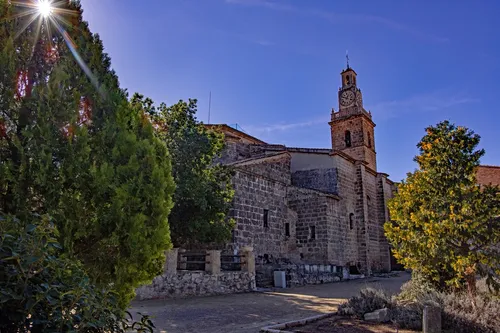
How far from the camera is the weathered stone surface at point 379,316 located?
656 centimetres

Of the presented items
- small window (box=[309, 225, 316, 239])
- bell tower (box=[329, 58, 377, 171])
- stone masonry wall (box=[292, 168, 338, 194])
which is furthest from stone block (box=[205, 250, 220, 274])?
bell tower (box=[329, 58, 377, 171])

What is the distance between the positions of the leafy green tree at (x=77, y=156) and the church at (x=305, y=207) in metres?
12.9

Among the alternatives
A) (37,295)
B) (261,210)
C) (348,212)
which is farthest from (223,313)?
(348,212)

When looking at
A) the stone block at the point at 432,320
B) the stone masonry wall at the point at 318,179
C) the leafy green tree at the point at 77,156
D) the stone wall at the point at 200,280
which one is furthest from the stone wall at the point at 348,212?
the leafy green tree at the point at 77,156

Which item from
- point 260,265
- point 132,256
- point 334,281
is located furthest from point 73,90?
point 334,281

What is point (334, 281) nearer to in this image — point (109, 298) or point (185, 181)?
point (185, 181)

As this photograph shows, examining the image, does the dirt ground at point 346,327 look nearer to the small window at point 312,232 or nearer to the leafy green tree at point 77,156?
the leafy green tree at point 77,156

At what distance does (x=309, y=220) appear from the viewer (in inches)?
877

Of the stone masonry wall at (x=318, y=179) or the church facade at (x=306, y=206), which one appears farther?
the stone masonry wall at (x=318, y=179)

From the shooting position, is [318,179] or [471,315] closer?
[471,315]

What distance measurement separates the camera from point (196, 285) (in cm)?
1209

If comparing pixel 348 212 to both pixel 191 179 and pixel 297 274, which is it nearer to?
pixel 297 274

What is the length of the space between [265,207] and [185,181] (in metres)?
6.83

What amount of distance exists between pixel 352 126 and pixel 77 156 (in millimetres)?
33997
